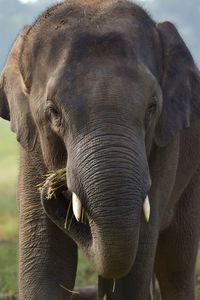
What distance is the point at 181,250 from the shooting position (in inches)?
363

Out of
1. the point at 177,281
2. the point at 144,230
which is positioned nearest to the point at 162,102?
the point at 144,230

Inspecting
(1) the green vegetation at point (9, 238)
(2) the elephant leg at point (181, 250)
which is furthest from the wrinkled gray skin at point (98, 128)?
(1) the green vegetation at point (9, 238)

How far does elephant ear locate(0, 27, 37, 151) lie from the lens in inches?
284

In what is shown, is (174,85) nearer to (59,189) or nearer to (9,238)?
(59,189)

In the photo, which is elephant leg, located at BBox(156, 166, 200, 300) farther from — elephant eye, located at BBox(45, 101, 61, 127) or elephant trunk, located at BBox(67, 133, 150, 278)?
elephant trunk, located at BBox(67, 133, 150, 278)

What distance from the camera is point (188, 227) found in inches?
361

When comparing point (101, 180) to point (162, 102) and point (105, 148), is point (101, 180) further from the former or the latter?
point (162, 102)

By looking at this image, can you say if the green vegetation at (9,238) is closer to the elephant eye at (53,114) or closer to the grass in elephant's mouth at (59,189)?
the grass in elephant's mouth at (59,189)

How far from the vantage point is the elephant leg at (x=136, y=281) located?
750 cm

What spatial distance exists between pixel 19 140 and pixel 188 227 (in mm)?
2348

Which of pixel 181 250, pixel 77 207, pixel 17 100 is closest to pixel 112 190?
pixel 77 207

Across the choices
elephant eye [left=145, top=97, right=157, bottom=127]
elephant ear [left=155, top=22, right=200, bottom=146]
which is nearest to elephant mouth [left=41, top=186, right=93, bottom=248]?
elephant eye [left=145, top=97, right=157, bottom=127]

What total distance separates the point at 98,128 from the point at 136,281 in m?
1.61

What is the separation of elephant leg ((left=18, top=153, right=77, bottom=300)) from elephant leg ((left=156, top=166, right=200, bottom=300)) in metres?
1.79
